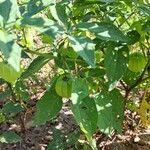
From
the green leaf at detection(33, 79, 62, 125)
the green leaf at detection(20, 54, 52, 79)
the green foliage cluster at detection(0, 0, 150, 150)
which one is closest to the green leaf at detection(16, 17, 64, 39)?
the green foliage cluster at detection(0, 0, 150, 150)

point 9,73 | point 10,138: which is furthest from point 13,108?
point 9,73

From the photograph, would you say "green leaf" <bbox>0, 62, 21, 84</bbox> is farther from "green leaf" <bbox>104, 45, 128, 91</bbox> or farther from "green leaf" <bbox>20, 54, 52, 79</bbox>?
"green leaf" <bbox>104, 45, 128, 91</bbox>

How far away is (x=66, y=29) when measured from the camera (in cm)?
110

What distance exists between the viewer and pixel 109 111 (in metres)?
1.54

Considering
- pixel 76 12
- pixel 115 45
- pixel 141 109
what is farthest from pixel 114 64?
pixel 141 109

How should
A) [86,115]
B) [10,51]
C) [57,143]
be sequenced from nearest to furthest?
1. [10,51]
2. [86,115]
3. [57,143]

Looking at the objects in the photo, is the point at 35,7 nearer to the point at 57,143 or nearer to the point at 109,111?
the point at 109,111

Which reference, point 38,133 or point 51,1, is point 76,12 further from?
point 38,133

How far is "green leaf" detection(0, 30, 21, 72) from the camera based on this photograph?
92 centimetres

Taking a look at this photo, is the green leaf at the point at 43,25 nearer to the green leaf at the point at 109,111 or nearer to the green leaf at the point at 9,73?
the green leaf at the point at 9,73

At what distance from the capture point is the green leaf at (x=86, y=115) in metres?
1.21

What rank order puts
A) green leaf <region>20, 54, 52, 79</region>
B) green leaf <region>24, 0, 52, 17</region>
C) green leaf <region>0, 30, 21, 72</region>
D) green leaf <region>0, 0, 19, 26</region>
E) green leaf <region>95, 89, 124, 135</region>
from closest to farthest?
green leaf <region>0, 30, 21, 72</region>, green leaf <region>0, 0, 19, 26</region>, green leaf <region>24, 0, 52, 17</region>, green leaf <region>20, 54, 52, 79</region>, green leaf <region>95, 89, 124, 135</region>

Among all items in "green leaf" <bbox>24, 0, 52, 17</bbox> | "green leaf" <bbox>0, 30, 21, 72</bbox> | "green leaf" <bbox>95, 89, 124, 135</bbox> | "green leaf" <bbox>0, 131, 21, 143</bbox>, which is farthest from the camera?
"green leaf" <bbox>0, 131, 21, 143</bbox>

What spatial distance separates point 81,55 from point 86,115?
28cm
